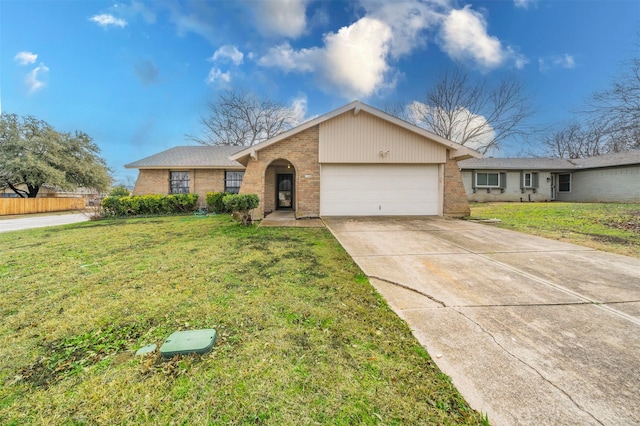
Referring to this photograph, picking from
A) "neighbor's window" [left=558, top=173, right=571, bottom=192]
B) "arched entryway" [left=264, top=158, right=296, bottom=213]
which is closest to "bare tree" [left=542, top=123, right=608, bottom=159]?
"neighbor's window" [left=558, top=173, right=571, bottom=192]

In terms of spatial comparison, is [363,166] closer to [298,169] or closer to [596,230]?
[298,169]

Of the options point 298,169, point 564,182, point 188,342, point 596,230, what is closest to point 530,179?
point 564,182

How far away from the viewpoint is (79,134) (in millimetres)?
22828

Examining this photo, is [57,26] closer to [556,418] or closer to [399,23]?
[399,23]

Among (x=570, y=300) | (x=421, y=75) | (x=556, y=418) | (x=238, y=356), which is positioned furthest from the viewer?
(x=421, y=75)

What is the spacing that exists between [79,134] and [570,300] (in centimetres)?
3210

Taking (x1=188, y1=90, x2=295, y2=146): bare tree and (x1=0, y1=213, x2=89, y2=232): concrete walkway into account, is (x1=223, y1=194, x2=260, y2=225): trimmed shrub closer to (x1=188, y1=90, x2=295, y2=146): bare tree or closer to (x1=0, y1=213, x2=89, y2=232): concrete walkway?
(x1=0, y1=213, x2=89, y2=232): concrete walkway

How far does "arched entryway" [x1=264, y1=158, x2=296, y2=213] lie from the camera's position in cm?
1415

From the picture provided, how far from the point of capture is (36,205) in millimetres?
20656

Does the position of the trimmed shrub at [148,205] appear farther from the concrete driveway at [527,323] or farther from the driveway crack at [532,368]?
the driveway crack at [532,368]

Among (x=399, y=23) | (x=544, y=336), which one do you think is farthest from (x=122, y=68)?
(x=544, y=336)

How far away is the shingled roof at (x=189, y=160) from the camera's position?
1564 cm

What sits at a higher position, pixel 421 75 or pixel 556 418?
pixel 421 75

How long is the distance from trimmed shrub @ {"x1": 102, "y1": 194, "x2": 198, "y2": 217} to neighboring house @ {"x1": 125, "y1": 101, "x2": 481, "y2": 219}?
20.8 ft
